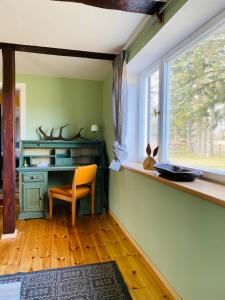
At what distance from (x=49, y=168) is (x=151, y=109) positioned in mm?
1696

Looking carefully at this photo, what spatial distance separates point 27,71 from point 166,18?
252 cm

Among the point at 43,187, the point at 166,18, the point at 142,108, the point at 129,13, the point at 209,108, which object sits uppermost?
the point at 129,13

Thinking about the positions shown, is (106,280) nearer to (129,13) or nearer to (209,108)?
(209,108)

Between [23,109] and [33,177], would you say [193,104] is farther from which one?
[23,109]

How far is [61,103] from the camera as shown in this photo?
386 cm

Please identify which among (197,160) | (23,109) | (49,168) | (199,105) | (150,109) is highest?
(23,109)

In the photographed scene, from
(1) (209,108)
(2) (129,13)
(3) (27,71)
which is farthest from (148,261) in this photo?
(3) (27,71)

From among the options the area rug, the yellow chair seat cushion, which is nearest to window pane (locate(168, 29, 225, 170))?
the area rug

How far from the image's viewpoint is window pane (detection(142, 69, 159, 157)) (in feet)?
8.41

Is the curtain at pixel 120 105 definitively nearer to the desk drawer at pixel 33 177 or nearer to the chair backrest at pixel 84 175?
the chair backrest at pixel 84 175

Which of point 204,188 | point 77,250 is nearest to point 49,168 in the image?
point 77,250

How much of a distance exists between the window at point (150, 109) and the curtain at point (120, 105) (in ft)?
1.01

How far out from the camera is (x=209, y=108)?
170cm

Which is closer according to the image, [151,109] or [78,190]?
[151,109]
